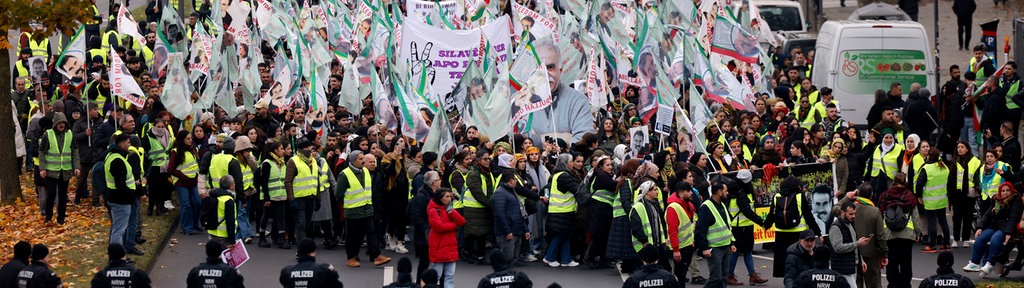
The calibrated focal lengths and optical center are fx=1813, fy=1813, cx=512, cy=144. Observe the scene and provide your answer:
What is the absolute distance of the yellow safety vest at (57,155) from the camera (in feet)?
70.9

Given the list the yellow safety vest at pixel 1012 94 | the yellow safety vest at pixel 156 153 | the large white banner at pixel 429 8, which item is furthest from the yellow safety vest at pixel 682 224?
the large white banner at pixel 429 8

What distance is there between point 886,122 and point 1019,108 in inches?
151

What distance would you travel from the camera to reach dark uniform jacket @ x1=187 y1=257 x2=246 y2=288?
1435 cm

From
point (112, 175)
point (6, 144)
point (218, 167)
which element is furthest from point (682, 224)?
point (6, 144)

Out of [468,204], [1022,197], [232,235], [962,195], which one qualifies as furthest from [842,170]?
[232,235]

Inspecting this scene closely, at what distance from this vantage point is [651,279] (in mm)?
14227

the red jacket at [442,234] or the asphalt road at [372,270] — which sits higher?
the red jacket at [442,234]

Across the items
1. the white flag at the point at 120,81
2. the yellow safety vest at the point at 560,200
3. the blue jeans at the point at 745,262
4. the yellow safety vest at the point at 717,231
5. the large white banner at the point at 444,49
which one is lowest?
the blue jeans at the point at 745,262

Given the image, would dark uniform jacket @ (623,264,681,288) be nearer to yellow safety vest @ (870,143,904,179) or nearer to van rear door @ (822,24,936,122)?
yellow safety vest @ (870,143,904,179)

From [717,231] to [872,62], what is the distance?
1095 centimetres

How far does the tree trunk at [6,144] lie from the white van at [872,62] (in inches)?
488

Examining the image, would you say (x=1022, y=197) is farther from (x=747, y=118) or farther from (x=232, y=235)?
(x=232, y=235)

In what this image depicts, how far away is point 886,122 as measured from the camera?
72.9ft

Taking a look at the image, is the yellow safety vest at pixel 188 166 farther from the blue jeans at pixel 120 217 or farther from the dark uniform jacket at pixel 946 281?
the dark uniform jacket at pixel 946 281
